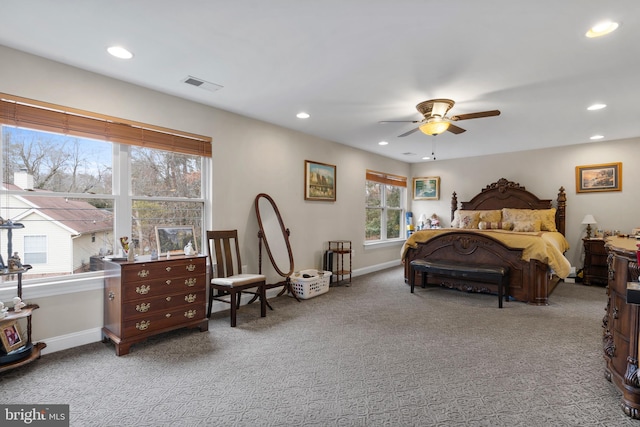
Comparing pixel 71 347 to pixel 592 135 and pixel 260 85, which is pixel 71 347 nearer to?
pixel 260 85

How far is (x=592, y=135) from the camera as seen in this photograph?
500 centimetres

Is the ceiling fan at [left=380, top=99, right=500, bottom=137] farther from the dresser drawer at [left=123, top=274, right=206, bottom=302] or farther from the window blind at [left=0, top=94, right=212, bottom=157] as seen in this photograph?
the dresser drawer at [left=123, top=274, right=206, bottom=302]

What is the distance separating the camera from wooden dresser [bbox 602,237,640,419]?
6.11 feet

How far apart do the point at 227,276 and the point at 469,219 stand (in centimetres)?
477

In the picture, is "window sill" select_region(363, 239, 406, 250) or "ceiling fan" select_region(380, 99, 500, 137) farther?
"window sill" select_region(363, 239, 406, 250)

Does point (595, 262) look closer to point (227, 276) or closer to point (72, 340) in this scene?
point (227, 276)

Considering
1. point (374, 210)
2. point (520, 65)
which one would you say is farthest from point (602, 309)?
point (374, 210)

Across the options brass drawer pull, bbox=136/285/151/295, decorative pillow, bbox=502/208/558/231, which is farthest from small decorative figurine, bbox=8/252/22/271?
decorative pillow, bbox=502/208/558/231

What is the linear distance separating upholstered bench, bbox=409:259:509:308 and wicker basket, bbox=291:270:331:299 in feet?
4.33

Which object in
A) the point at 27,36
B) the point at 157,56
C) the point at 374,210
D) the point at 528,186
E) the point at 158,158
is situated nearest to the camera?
the point at 27,36

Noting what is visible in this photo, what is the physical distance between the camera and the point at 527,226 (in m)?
5.46

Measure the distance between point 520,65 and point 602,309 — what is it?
3.27m

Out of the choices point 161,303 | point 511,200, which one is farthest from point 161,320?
point 511,200

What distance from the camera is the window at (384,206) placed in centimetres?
651
